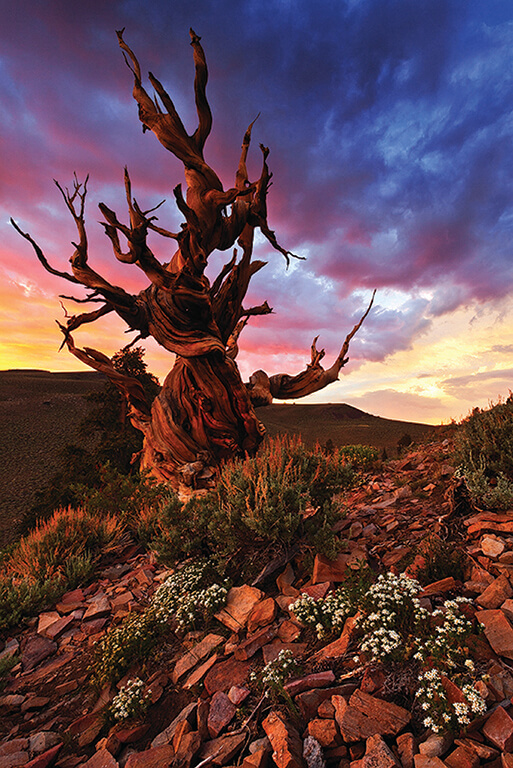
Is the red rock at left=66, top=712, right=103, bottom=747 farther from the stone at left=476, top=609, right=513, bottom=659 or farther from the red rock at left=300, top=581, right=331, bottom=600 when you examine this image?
the stone at left=476, top=609, right=513, bottom=659

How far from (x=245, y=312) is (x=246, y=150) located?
514cm

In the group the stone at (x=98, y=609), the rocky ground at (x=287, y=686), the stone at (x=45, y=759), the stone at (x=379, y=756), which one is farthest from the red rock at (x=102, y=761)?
the stone at (x=98, y=609)

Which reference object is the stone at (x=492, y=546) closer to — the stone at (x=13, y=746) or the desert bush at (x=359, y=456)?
the stone at (x=13, y=746)

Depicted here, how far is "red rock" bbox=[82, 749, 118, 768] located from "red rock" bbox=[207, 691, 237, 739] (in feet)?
2.40

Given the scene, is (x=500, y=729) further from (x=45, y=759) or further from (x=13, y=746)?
(x=13, y=746)

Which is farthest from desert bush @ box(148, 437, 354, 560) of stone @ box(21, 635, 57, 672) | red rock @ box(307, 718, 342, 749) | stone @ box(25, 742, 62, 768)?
stone @ box(25, 742, 62, 768)

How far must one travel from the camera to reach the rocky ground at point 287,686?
212 cm

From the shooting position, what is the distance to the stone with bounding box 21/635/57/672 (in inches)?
180

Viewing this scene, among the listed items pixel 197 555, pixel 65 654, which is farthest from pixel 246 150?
pixel 65 654

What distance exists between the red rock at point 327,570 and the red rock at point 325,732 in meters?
1.54

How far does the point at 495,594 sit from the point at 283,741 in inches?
74.8

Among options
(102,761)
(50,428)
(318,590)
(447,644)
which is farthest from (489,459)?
(50,428)

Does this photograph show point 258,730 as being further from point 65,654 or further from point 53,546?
point 53,546

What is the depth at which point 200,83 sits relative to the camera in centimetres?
992
